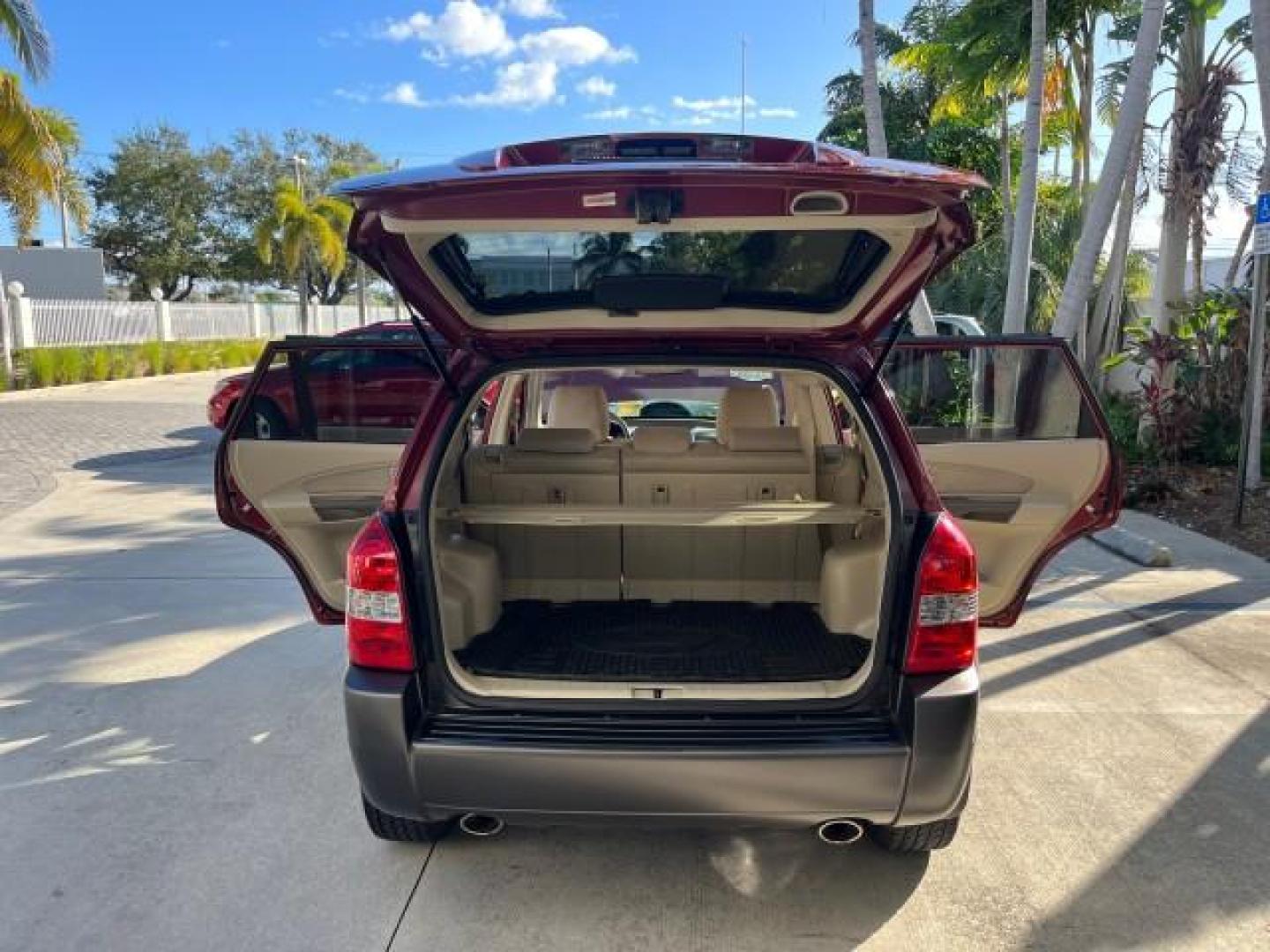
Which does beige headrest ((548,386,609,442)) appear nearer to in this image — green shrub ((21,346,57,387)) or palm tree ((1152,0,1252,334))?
palm tree ((1152,0,1252,334))

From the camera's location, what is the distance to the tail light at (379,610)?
248 cm

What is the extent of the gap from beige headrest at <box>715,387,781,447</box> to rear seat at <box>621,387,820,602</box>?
0.08m

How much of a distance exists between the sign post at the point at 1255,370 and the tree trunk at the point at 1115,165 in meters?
1.01

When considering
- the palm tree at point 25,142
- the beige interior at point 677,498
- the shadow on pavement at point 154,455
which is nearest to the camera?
the beige interior at point 677,498

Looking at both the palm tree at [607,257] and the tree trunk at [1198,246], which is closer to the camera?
the palm tree at [607,257]

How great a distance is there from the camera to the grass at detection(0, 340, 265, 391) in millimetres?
17453

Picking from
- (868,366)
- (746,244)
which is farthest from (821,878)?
(746,244)

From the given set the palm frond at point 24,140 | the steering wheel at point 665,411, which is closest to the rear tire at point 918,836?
the steering wheel at point 665,411

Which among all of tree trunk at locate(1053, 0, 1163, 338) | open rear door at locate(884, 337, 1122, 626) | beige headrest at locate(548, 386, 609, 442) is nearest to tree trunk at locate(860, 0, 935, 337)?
tree trunk at locate(1053, 0, 1163, 338)

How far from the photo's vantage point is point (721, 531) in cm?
379

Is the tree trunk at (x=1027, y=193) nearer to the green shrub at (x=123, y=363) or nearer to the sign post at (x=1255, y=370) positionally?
the sign post at (x=1255, y=370)

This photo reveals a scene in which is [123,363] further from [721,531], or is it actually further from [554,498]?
[721,531]

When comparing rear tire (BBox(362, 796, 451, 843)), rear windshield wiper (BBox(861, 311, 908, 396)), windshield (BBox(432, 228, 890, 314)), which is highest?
windshield (BBox(432, 228, 890, 314))

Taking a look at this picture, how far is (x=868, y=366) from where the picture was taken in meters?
2.82
